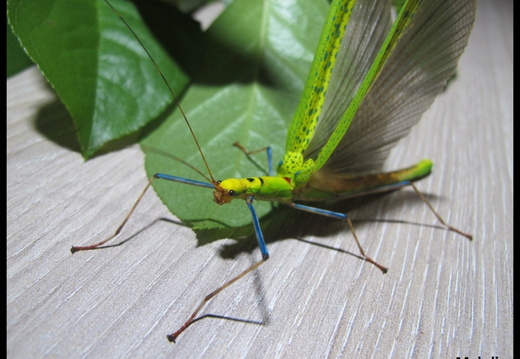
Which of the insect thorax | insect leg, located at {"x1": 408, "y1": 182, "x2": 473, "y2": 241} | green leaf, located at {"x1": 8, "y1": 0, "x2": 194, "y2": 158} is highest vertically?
green leaf, located at {"x1": 8, "y1": 0, "x2": 194, "y2": 158}

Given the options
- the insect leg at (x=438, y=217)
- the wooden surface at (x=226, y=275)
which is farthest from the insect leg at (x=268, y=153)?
the insect leg at (x=438, y=217)

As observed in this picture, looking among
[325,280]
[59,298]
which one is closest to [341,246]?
[325,280]

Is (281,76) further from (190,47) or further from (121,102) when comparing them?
(121,102)

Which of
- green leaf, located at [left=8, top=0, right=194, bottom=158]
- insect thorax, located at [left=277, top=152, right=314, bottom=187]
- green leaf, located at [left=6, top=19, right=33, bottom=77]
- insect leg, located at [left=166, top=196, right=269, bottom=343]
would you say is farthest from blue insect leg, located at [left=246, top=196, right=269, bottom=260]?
green leaf, located at [left=6, top=19, right=33, bottom=77]

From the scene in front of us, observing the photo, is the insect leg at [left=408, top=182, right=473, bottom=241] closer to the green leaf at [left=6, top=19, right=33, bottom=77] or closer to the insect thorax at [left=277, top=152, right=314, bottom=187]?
the insect thorax at [left=277, top=152, right=314, bottom=187]

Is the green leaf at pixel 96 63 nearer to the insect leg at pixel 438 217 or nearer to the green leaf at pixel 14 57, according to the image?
the green leaf at pixel 14 57

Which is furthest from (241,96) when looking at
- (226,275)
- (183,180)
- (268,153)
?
(226,275)
